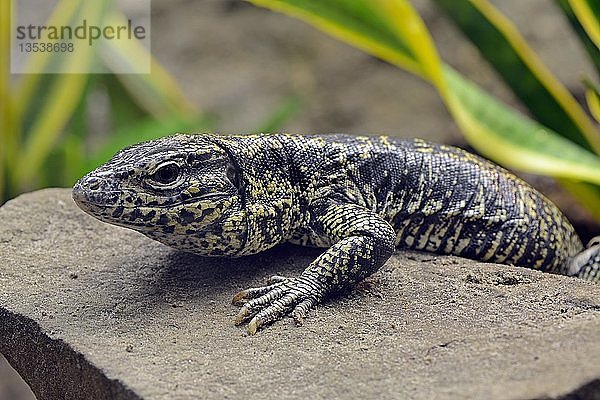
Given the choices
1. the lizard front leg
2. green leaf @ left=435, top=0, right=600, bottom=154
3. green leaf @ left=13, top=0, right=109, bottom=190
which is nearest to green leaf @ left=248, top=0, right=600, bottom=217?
green leaf @ left=435, top=0, right=600, bottom=154

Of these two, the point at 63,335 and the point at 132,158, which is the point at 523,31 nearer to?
the point at 132,158

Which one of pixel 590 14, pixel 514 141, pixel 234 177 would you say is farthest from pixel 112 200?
pixel 590 14

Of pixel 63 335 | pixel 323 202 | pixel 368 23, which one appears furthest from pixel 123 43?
pixel 63 335

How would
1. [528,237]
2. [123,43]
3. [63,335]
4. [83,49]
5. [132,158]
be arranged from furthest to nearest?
1. [123,43]
2. [83,49]
3. [528,237]
4. [132,158]
5. [63,335]

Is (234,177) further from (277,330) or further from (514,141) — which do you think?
(514,141)

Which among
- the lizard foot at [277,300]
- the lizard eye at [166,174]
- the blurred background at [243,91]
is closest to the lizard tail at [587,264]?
the blurred background at [243,91]
